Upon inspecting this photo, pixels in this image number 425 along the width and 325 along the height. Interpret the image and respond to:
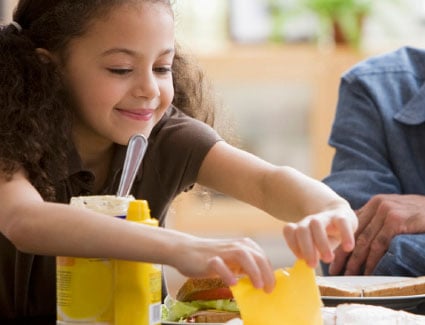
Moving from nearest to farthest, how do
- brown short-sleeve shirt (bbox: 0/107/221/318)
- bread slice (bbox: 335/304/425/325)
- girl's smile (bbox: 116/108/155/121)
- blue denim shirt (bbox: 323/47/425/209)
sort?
bread slice (bbox: 335/304/425/325) → girl's smile (bbox: 116/108/155/121) → brown short-sleeve shirt (bbox: 0/107/221/318) → blue denim shirt (bbox: 323/47/425/209)

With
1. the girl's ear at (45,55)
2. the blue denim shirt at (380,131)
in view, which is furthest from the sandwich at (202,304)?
the blue denim shirt at (380,131)

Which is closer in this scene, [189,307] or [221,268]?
[221,268]

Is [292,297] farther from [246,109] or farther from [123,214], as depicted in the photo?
[246,109]

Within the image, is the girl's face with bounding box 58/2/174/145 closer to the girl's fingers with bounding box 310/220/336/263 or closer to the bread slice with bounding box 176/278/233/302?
the bread slice with bounding box 176/278/233/302

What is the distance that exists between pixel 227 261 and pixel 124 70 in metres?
0.42

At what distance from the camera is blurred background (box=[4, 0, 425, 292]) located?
14.9 ft

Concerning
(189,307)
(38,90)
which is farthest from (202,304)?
(38,90)

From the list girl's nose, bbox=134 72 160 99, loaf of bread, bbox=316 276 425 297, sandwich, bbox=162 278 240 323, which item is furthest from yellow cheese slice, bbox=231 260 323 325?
girl's nose, bbox=134 72 160 99

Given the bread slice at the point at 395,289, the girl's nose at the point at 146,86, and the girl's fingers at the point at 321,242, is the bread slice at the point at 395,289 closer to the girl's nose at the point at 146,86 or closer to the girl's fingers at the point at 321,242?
the girl's fingers at the point at 321,242

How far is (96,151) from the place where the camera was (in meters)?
1.53

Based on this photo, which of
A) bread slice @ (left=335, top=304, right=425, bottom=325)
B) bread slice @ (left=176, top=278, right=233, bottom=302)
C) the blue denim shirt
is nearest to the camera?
bread slice @ (left=335, top=304, right=425, bottom=325)

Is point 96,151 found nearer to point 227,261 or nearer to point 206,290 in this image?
point 206,290

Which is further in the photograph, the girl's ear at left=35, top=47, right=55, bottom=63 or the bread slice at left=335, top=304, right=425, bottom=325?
the girl's ear at left=35, top=47, right=55, bottom=63

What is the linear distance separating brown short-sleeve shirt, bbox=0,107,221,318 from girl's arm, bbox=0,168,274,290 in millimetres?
320
